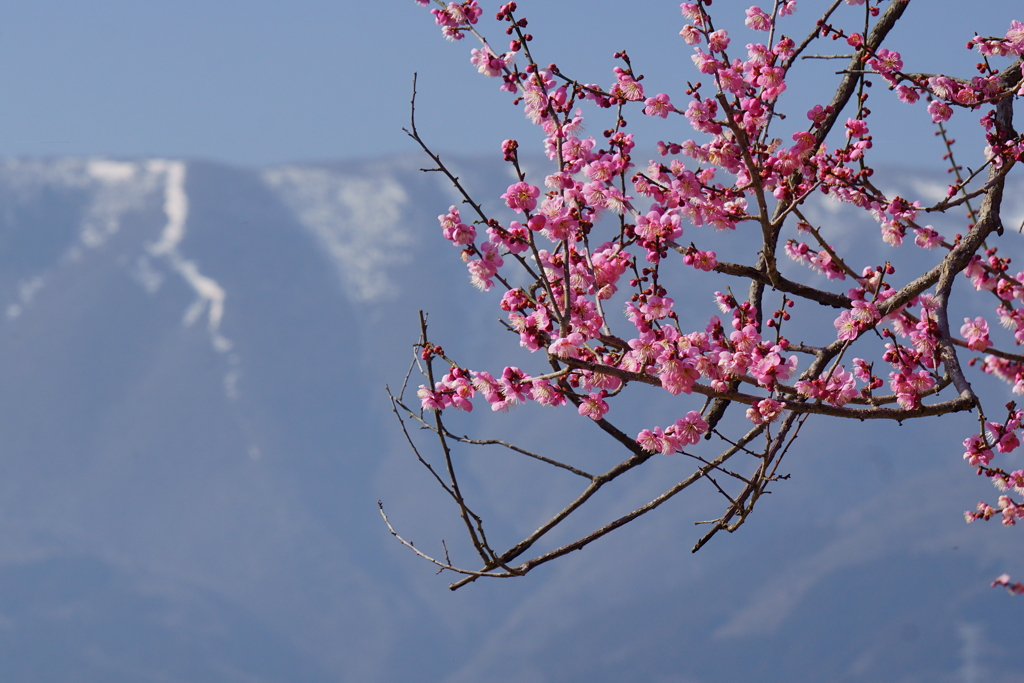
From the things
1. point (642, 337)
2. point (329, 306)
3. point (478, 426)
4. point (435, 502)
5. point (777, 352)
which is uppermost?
point (329, 306)

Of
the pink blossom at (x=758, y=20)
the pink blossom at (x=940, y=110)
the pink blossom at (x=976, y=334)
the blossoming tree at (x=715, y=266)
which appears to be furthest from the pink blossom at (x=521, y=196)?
the pink blossom at (x=940, y=110)

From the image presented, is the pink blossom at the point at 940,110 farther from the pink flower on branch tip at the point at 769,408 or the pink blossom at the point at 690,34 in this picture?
the pink flower on branch tip at the point at 769,408

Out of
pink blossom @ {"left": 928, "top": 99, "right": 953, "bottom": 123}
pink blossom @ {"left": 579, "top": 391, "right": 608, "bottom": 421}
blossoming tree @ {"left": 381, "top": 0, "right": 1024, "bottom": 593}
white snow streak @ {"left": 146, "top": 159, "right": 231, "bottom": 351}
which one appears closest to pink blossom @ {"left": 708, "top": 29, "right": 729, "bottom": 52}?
blossoming tree @ {"left": 381, "top": 0, "right": 1024, "bottom": 593}

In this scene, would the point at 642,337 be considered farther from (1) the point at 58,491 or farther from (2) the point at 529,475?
(1) the point at 58,491

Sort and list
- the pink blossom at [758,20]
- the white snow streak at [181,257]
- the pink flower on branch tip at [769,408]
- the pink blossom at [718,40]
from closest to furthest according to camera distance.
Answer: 1. the pink flower on branch tip at [769,408]
2. the pink blossom at [718,40]
3. the pink blossom at [758,20]
4. the white snow streak at [181,257]

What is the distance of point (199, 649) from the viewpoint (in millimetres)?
28188

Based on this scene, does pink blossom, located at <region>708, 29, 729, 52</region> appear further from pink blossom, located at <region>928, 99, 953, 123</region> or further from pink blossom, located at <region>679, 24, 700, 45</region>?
pink blossom, located at <region>928, 99, 953, 123</region>

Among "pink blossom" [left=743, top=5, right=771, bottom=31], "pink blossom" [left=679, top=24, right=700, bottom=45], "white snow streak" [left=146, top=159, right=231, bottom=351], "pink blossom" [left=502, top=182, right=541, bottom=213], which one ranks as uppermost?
"white snow streak" [left=146, top=159, right=231, bottom=351]

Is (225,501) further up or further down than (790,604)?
further up

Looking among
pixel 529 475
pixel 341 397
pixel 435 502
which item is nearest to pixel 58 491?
pixel 341 397

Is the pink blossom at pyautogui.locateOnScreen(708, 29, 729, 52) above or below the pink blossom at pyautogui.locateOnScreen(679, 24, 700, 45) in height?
below

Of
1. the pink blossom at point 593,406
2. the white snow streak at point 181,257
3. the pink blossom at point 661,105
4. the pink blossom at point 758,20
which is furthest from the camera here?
the white snow streak at point 181,257

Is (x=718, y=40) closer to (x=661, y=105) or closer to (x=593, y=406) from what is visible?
(x=661, y=105)

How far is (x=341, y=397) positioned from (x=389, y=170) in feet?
40.2
